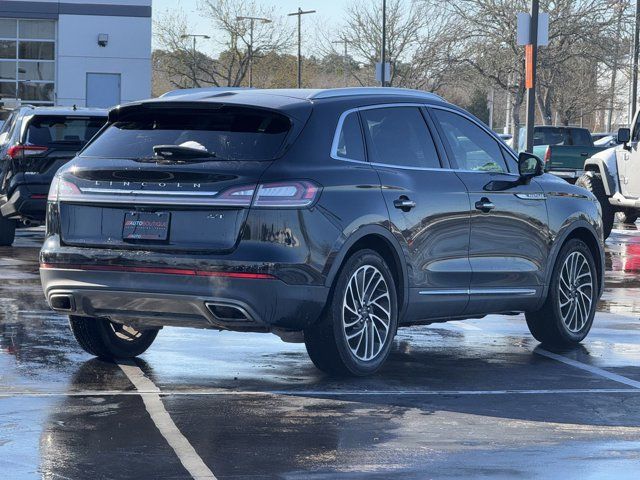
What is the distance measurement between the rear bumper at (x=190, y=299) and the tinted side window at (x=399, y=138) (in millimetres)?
1163

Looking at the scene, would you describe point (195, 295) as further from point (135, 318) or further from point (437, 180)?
point (437, 180)

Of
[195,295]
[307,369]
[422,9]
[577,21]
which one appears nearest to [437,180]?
[307,369]

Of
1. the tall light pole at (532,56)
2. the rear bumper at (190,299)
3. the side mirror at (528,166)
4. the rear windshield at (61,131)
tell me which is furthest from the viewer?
the tall light pole at (532,56)

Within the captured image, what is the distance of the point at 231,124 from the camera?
8188mm

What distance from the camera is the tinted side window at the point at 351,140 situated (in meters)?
8.42

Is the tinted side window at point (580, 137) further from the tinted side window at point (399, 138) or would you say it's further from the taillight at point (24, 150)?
the tinted side window at point (399, 138)

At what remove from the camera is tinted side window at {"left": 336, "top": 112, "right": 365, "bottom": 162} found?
8.42 meters

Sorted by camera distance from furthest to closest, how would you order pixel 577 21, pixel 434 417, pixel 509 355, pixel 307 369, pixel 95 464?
pixel 577 21
pixel 509 355
pixel 307 369
pixel 434 417
pixel 95 464

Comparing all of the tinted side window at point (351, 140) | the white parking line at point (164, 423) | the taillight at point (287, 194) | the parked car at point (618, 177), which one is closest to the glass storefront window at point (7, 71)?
the parked car at point (618, 177)

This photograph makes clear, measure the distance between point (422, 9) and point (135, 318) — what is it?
6210 centimetres

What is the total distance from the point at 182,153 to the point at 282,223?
0.72 metres

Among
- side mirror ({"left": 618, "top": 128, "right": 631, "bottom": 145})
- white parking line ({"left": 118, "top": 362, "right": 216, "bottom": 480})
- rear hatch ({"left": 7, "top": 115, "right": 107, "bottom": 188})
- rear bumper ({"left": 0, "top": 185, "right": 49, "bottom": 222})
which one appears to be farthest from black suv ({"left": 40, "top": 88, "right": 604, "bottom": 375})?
side mirror ({"left": 618, "top": 128, "right": 631, "bottom": 145})

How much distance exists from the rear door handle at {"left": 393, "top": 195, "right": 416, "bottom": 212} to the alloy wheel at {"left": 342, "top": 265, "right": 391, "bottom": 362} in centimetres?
41

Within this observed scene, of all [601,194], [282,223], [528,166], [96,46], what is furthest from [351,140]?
[96,46]
